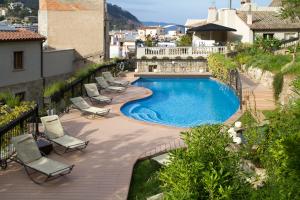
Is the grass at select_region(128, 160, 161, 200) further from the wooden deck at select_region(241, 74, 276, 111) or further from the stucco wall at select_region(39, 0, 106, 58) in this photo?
the stucco wall at select_region(39, 0, 106, 58)

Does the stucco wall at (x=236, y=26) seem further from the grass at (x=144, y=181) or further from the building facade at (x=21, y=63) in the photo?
the grass at (x=144, y=181)

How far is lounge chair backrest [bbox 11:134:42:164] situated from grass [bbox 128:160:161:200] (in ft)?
8.19

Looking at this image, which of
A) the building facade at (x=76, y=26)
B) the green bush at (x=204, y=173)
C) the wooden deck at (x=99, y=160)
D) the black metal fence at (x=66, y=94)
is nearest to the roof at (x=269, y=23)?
the building facade at (x=76, y=26)

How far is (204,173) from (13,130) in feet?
23.8

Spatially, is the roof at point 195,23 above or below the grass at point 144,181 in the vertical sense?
above

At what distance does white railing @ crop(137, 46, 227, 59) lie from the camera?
3475cm

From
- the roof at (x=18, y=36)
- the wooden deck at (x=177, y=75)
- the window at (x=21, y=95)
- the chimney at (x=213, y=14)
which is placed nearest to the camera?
the roof at (x=18, y=36)

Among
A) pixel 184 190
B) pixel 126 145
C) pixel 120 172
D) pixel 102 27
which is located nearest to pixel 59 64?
pixel 102 27

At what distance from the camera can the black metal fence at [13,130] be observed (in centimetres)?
1069

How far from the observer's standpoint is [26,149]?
1038cm

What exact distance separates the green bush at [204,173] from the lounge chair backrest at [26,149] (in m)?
4.83

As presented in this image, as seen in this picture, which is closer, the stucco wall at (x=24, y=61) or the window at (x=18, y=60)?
the stucco wall at (x=24, y=61)

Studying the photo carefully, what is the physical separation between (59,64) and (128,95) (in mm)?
10379

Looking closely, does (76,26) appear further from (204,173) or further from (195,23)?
(204,173)
